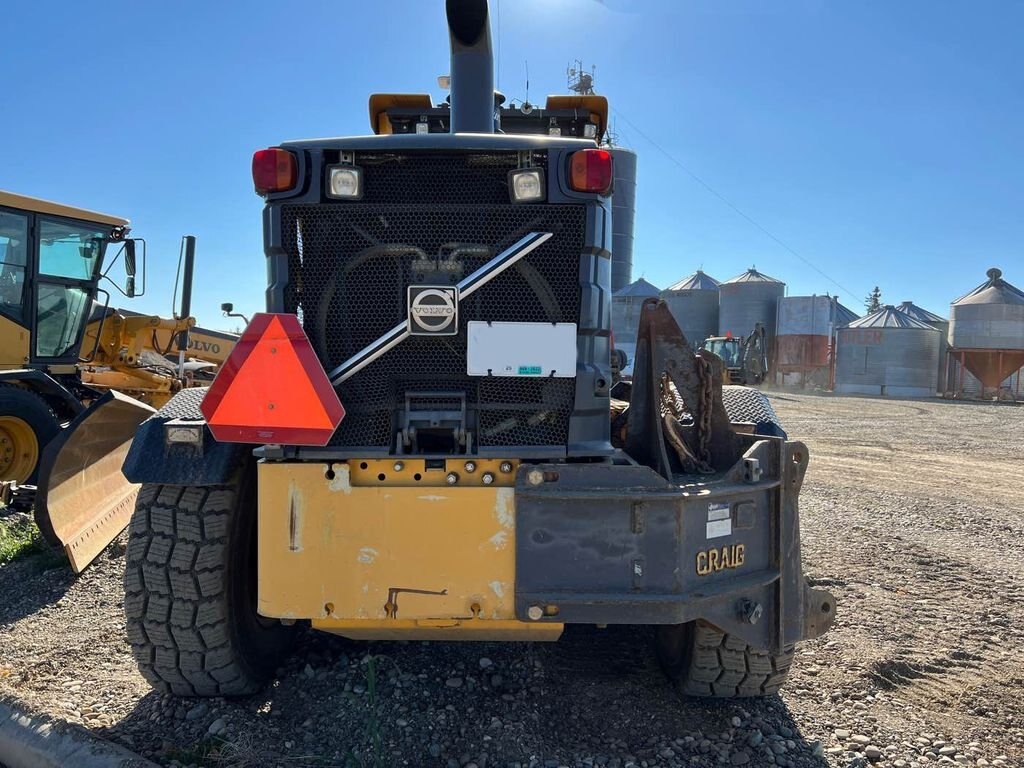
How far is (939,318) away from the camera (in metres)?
37.5

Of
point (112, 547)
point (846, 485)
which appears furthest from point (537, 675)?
point (846, 485)

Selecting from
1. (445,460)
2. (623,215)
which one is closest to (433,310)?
(445,460)

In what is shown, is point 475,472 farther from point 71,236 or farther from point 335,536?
point 71,236

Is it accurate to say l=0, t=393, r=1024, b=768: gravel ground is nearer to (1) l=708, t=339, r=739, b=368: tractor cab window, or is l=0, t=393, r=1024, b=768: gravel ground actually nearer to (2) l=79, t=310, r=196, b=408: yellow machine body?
(2) l=79, t=310, r=196, b=408: yellow machine body

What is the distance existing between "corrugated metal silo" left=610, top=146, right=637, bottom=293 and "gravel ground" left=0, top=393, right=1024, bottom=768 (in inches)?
96.8

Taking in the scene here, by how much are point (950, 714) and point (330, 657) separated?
270 centimetres

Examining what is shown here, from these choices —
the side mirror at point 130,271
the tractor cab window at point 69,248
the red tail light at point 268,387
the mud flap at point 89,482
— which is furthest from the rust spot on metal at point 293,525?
the tractor cab window at point 69,248

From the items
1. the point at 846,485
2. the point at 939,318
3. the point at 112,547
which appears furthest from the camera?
the point at 939,318

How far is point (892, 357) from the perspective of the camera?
3173 cm

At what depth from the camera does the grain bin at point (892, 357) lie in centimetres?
3155

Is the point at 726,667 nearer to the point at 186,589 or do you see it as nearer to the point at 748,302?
the point at 186,589

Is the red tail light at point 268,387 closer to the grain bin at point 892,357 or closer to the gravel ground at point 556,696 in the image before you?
the gravel ground at point 556,696

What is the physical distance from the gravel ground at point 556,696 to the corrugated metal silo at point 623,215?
246cm

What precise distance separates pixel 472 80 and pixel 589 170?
3.19ft
